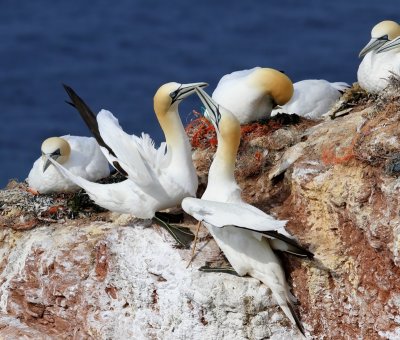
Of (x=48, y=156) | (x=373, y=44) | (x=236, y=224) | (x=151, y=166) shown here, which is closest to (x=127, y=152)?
(x=151, y=166)

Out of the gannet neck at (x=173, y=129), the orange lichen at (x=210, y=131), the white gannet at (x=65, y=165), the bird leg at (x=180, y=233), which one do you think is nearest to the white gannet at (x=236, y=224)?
the bird leg at (x=180, y=233)

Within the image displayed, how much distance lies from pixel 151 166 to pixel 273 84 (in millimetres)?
1301

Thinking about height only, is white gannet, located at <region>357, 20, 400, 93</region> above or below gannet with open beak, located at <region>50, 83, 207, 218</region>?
above

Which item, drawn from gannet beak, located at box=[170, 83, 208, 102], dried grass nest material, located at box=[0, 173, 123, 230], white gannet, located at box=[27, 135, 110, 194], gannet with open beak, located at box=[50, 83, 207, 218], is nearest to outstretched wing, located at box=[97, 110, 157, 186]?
gannet with open beak, located at box=[50, 83, 207, 218]

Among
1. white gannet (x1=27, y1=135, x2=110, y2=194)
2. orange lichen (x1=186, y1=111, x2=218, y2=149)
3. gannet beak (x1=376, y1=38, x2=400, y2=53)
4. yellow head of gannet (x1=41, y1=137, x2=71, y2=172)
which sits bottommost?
white gannet (x1=27, y1=135, x2=110, y2=194)

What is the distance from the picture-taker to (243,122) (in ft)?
30.7

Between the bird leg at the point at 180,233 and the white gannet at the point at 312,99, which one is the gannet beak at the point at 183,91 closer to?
the bird leg at the point at 180,233

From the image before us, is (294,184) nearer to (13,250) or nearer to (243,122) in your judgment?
(243,122)

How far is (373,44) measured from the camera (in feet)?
30.6

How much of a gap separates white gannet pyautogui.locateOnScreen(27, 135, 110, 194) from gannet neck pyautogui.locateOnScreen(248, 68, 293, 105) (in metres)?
1.17

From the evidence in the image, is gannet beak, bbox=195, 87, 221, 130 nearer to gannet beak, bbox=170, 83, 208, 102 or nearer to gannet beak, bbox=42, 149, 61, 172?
gannet beak, bbox=170, 83, 208, 102

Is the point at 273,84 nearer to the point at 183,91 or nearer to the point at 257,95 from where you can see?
the point at 257,95

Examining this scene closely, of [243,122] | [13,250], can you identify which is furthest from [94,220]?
[243,122]

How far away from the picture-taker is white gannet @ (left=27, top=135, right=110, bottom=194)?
9336mm
